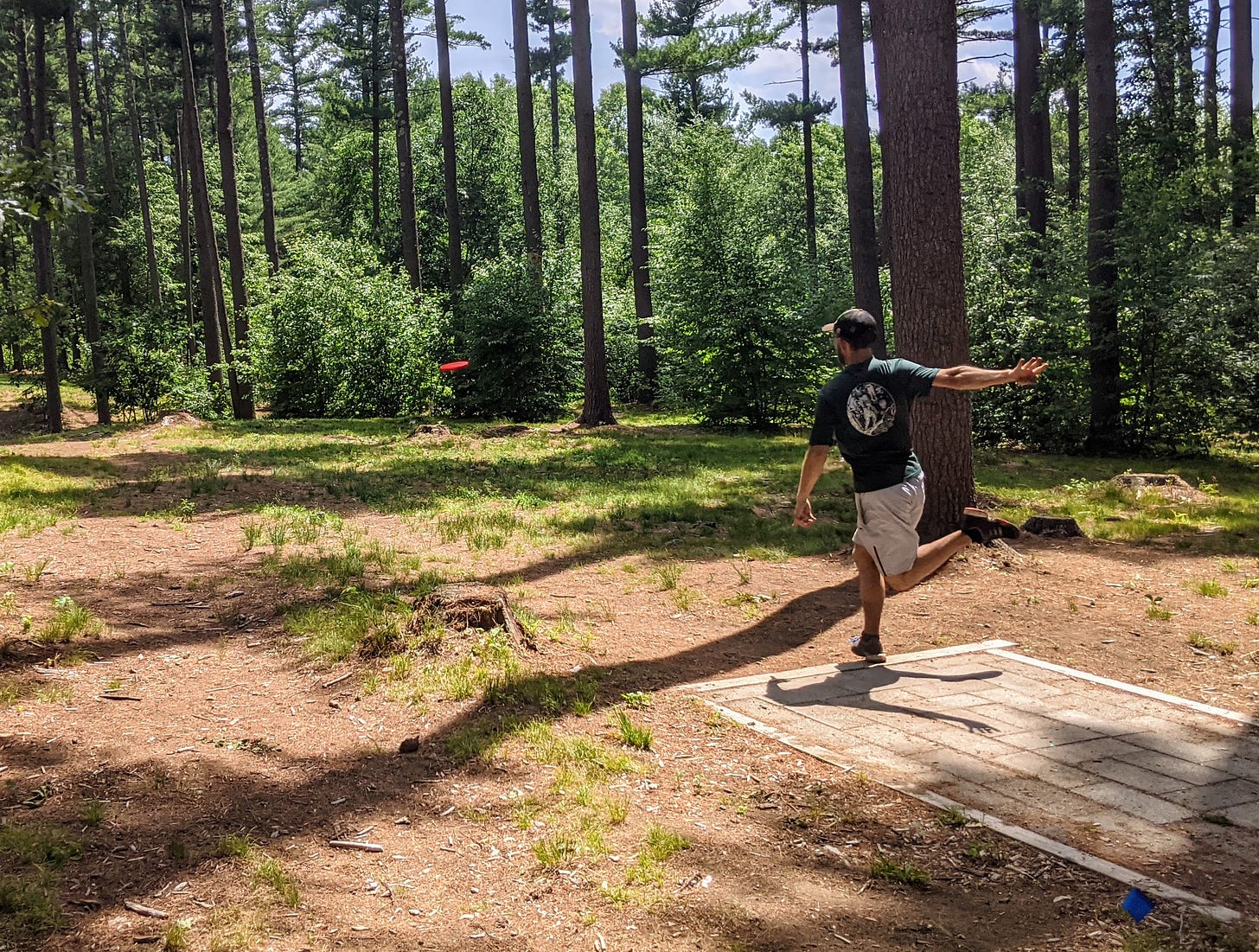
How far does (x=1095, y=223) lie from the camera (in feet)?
53.4

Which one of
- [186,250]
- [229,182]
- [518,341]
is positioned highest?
[186,250]

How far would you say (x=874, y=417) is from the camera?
5926mm

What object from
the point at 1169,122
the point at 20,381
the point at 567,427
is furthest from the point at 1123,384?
the point at 20,381

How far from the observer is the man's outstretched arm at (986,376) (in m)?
5.27

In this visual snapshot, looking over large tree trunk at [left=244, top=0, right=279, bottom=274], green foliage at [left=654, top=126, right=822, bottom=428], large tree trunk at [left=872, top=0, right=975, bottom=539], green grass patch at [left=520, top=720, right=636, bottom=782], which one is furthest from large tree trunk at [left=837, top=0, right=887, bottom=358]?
large tree trunk at [left=244, top=0, right=279, bottom=274]

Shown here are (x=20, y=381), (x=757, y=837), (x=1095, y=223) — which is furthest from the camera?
(x=20, y=381)

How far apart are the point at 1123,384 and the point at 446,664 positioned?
14008 millimetres

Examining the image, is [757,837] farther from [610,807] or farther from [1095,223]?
[1095,223]

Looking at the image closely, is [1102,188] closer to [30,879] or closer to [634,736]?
[634,736]

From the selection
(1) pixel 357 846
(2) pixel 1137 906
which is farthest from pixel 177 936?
(2) pixel 1137 906

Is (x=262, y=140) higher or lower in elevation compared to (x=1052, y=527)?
higher

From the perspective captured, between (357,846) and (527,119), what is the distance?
2502 centimetres

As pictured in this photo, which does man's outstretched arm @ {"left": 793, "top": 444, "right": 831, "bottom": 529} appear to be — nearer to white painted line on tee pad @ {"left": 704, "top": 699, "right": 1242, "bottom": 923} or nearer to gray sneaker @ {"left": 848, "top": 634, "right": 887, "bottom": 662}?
gray sneaker @ {"left": 848, "top": 634, "right": 887, "bottom": 662}

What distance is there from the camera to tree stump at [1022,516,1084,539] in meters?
9.82
